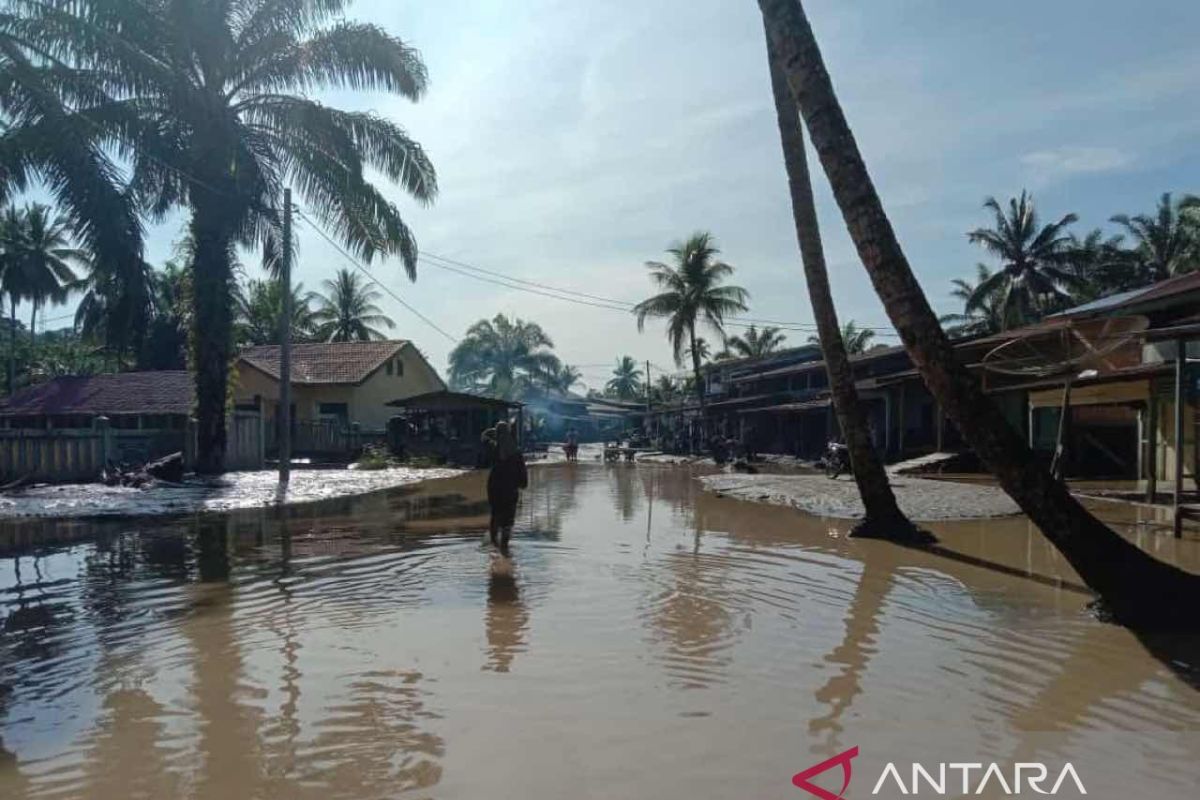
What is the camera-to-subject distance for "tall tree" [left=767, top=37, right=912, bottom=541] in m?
12.0

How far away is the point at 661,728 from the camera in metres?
4.47

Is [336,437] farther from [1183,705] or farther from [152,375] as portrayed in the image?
[1183,705]

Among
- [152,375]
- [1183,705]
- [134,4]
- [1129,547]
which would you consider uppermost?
[134,4]

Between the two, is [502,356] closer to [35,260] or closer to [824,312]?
[35,260]

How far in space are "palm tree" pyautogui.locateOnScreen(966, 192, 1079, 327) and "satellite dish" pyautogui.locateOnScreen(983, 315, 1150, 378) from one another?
25901 mm

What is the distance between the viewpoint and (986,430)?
21.2 ft

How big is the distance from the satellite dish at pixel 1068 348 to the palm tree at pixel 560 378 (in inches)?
1935

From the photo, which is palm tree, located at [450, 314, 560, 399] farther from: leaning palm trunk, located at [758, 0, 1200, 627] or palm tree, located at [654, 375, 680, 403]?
leaning palm trunk, located at [758, 0, 1200, 627]

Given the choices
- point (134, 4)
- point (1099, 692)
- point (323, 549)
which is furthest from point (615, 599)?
point (134, 4)

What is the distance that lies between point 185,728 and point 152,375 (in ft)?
111

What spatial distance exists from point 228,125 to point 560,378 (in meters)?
61.1

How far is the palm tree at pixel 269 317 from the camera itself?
1940 inches

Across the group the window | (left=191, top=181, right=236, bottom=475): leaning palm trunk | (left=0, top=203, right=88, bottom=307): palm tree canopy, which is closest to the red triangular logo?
(left=191, top=181, right=236, bottom=475): leaning palm trunk

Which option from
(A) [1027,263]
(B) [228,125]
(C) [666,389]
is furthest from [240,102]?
(C) [666,389]
